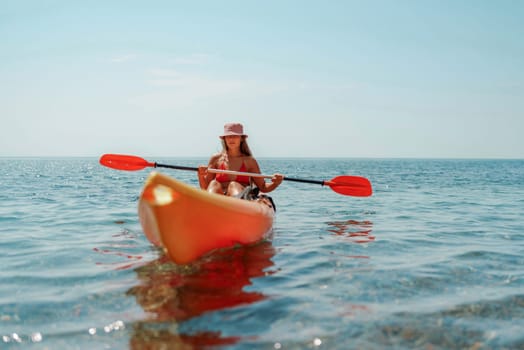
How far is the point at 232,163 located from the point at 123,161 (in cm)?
250

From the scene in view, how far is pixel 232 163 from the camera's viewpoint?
24.3ft

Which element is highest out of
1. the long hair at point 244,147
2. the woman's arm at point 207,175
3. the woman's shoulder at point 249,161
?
the long hair at point 244,147

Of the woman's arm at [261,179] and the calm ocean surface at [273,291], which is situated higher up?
the woman's arm at [261,179]

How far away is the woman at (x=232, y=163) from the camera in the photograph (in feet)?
24.0

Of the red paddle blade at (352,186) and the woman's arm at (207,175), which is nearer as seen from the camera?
the woman's arm at (207,175)

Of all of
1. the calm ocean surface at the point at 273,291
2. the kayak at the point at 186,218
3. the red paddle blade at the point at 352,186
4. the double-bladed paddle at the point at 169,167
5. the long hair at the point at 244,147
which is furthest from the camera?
the red paddle blade at the point at 352,186

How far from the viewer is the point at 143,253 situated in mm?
5926

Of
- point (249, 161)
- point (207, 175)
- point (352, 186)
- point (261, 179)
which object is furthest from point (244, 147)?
point (352, 186)

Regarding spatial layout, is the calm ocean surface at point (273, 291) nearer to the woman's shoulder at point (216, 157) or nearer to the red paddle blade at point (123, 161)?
the red paddle blade at point (123, 161)

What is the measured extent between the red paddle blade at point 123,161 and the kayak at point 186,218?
372cm

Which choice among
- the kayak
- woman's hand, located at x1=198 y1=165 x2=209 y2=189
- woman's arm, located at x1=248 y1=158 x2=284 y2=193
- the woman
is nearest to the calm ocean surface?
the kayak

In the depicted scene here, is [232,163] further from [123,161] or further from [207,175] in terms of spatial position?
[123,161]

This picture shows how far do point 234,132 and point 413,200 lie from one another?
28.3 ft

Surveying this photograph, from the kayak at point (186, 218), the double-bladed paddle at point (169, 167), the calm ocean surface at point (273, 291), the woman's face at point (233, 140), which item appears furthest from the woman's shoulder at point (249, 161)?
the kayak at point (186, 218)
